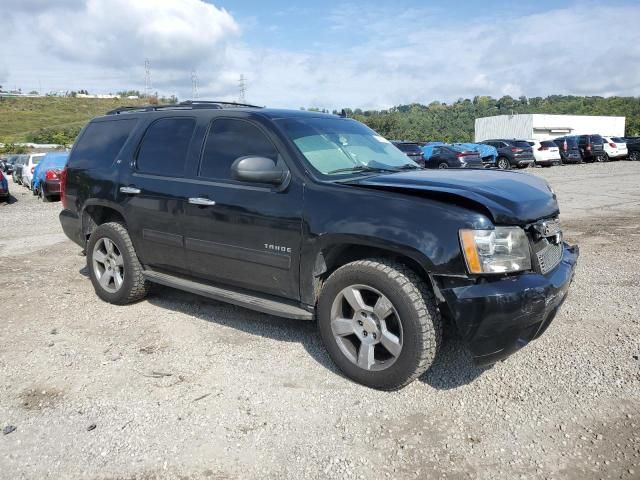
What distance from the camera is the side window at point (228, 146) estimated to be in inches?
160

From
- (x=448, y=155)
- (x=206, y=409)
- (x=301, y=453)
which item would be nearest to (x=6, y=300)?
(x=206, y=409)

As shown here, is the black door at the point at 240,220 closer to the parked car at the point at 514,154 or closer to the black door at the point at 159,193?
the black door at the point at 159,193

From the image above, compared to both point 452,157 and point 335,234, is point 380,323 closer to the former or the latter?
point 335,234

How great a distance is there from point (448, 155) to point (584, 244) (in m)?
15.8

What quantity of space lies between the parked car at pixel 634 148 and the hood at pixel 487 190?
3214 cm

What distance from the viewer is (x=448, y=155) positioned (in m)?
22.8

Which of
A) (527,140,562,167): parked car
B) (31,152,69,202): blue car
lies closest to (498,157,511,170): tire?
(527,140,562,167): parked car

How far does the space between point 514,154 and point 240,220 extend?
25.0m

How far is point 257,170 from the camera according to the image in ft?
12.1

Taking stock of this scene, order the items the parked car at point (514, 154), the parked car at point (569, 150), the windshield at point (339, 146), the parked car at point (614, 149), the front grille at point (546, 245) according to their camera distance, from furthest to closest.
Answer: the parked car at point (614, 149) → the parked car at point (569, 150) → the parked car at point (514, 154) → the windshield at point (339, 146) → the front grille at point (546, 245)

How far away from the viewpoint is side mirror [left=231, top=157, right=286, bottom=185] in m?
3.68

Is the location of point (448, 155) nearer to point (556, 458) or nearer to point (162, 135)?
point (162, 135)

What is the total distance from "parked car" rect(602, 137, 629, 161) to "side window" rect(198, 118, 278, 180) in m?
31.5

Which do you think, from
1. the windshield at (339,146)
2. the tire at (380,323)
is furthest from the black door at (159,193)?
the tire at (380,323)
